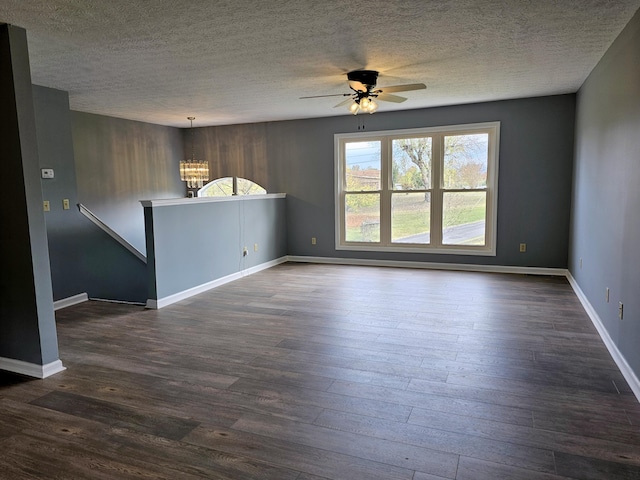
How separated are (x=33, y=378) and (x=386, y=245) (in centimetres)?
487

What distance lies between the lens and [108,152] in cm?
617

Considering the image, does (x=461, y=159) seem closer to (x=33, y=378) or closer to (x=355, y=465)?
(x=355, y=465)

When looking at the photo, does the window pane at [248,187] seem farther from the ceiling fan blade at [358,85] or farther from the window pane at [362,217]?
the ceiling fan blade at [358,85]

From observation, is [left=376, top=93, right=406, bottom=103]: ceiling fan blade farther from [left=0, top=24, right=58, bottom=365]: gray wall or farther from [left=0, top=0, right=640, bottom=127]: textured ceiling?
[left=0, top=24, right=58, bottom=365]: gray wall

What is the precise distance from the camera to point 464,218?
6176 millimetres

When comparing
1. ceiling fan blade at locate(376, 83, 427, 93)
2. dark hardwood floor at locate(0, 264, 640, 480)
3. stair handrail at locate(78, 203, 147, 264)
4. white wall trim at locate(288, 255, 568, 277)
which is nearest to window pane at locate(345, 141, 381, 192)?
white wall trim at locate(288, 255, 568, 277)

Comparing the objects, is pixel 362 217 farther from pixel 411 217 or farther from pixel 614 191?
pixel 614 191

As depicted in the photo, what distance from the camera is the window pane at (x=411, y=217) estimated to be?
6410mm

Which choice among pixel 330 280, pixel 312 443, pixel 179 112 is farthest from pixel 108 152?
pixel 312 443

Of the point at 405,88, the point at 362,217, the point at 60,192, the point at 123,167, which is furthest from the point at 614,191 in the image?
the point at 123,167

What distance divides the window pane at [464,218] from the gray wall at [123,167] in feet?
15.1

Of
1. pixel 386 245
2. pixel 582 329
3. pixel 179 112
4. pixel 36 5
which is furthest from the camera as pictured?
pixel 386 245

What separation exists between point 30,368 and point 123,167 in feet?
13.4

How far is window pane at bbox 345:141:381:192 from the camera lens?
261 inches
